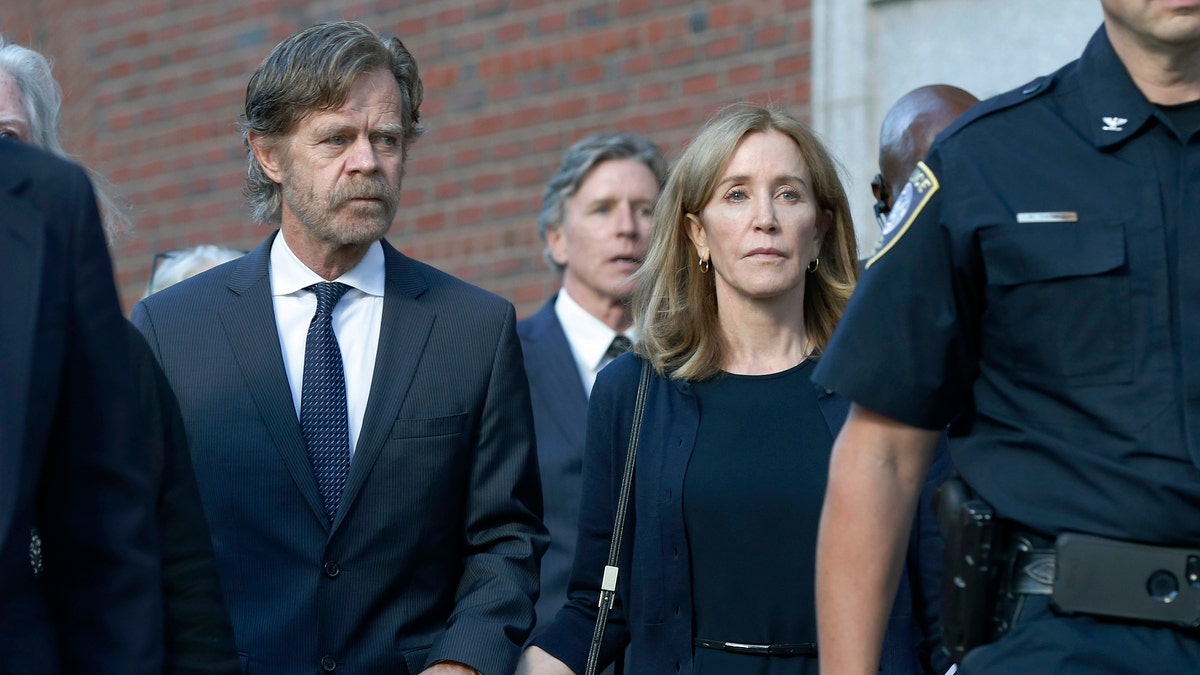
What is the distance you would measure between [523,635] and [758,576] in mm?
517

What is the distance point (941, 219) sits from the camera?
2.68 meters

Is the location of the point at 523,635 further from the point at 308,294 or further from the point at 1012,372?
the point at 1012,372

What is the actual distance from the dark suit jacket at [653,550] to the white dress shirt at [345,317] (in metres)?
0.55

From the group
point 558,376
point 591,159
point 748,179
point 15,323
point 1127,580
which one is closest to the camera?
point 15,323

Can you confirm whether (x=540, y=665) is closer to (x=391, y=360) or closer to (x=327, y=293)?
(x=391, y=360)

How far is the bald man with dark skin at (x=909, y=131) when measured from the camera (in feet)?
13.9

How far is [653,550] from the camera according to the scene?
12.5ft

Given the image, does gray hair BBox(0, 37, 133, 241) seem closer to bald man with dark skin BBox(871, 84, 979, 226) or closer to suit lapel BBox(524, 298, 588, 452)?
suit lapel BBox(524, 298, 588, 452)

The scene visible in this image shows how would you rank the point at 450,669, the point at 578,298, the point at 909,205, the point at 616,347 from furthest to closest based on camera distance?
the point at 578,298 → the point at 616,347 → the point at 450,669 → the point at 909,205

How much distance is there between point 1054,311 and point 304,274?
1.89 metres

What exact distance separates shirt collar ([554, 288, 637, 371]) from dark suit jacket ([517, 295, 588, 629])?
65mm

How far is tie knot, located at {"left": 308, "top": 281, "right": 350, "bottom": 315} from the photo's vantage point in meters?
3.89

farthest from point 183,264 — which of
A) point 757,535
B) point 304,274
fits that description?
point 757,535

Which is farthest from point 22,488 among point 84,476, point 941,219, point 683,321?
point 683,321
